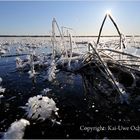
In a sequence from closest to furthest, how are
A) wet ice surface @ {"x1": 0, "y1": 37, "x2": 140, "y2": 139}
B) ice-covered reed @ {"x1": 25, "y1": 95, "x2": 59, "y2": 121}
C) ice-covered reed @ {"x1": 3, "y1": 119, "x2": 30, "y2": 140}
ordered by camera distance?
ice-covered reed @ {"x1": 3, "y1": 119, "x2": 30, "y2": 140} < wet ice surface @ {"x1": 0, "y1": 37, "x2": 140, "y2": 139} < ice-covered reed @ {"x1": 25, "y1": 95, "x2": 59, "y2": 121}

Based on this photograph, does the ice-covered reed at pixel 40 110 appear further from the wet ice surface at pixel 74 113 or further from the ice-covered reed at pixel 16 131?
the ice-covered reed at pixel 16 131

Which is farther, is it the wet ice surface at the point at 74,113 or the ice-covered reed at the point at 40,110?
the ice-covered reed at the point at 40,110

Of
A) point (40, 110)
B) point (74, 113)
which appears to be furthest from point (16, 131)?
point (74, 113)

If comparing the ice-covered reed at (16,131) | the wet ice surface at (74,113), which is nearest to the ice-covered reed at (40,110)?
the wet ice surface at (74,113)

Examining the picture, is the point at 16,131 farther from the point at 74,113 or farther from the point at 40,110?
the point at 74,113

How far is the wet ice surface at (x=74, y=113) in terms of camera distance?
654 centimetres

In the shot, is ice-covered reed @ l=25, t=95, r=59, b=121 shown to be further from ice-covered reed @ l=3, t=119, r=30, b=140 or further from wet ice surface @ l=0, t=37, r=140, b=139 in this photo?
ice-covered reed @ l=3, t=119, r=30, b=140

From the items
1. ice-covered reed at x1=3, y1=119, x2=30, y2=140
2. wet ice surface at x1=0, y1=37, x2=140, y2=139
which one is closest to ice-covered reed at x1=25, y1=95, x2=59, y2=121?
wet ice surface at x1=0, y1=37, x2=140, y2=139

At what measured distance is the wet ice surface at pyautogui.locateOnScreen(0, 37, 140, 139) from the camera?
258 inches

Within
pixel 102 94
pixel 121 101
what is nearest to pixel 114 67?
pixel 102 94

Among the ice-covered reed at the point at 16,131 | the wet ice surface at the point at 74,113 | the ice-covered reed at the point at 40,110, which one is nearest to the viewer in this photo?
the ice-covered reed at the point at 16,131

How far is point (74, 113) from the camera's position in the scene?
7.78m

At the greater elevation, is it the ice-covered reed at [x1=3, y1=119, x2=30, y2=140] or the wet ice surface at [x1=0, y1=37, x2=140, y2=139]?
the ice-covered reed at [x1=3, y1=119, x2=30, y2=140]

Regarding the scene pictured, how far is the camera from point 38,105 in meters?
7.34
